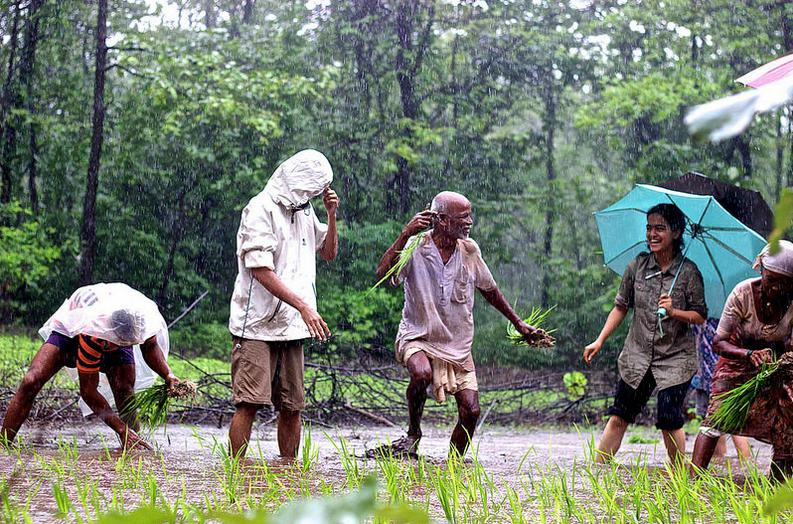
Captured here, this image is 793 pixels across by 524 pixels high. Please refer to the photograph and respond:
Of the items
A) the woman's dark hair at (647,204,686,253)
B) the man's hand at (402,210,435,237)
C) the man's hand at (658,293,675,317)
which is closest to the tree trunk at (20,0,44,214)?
the man's hand at (402,210,435,237)

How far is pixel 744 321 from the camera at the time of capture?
6.09 metres

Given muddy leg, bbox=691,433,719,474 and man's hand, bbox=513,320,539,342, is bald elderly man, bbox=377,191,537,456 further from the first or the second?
muddy leg, bbox=691,433,719,474

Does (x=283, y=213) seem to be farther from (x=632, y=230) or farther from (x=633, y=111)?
(x=633, y=111)

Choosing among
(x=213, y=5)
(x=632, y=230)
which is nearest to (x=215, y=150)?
(x=213, y=5)

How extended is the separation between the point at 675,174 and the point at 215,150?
1016cm

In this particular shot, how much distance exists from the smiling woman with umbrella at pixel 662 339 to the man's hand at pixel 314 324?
1906 millimetres

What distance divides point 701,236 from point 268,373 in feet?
11.4

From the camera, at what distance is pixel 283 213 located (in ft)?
20.4

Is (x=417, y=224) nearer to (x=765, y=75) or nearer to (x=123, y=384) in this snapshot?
(x=123, y=384)

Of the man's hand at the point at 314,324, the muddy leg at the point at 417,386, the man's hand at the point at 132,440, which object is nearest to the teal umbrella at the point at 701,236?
the muddy leg at the point at 417,386

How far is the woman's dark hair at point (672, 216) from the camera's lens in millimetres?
6973

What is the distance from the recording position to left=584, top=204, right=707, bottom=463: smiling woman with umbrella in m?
6.75

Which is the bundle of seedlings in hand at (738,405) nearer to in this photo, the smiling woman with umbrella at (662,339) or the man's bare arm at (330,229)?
the smiling woman with umbrella at (662,339)

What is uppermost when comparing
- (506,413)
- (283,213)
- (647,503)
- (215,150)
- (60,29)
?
(60,29)
